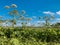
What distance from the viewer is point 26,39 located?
25.5 ft

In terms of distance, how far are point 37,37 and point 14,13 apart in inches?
87.7

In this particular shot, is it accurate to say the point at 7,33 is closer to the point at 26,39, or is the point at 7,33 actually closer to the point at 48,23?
the point at 26,39

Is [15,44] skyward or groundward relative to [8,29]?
groundward

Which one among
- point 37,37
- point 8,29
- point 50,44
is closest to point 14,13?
point 8,29

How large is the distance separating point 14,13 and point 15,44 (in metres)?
3.47

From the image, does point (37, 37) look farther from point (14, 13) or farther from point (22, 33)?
point (14, 13)

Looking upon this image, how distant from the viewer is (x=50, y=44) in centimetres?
777

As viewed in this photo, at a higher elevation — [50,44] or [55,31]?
[55,31]

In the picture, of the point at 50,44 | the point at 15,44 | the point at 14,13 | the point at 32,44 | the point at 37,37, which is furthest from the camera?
the point at 14,13

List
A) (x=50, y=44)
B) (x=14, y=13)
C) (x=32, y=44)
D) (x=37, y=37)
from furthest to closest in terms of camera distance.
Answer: (x=14, y=13) < (x=37, y=37) < (x=50, y=44) < (x=32, y=44)

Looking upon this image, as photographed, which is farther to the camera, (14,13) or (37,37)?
(14,13)

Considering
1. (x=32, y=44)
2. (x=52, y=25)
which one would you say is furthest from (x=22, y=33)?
(x=52, y=25)

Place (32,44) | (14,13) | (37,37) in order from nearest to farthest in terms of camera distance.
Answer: (32,44) → (37,37) → (14,13)

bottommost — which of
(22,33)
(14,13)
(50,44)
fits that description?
(50,44)
